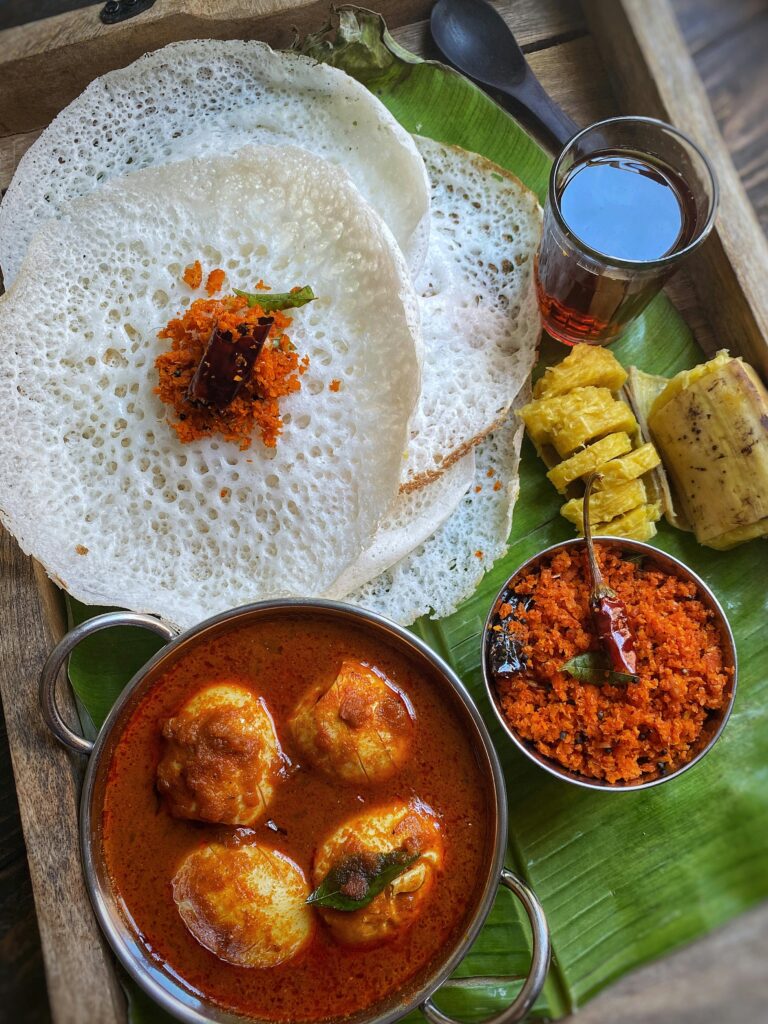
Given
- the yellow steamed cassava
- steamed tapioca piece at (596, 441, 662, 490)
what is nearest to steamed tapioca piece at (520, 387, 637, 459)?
the yellow steamed cassava

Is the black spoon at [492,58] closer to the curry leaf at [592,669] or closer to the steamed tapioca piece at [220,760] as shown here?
the curry leaf at [592,669]

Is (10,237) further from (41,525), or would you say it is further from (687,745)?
(687,745)

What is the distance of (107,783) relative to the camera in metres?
2.46

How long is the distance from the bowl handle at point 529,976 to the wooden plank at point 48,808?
923mm

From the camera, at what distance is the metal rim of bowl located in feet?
7.66

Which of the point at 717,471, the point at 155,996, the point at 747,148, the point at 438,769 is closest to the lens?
the point at 155,996

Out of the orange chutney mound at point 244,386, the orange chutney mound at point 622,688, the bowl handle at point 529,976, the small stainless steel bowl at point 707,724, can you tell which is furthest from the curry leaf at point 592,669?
the orange chutney mound at point 244,386

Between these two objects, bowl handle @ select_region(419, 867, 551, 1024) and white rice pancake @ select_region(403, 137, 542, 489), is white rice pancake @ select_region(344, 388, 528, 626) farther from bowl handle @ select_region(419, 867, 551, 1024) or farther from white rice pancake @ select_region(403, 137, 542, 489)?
bowl handle @ select_region(419, 867, 551, 1024)

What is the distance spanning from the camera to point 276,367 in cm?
251

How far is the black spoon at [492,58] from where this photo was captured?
10.4 ft

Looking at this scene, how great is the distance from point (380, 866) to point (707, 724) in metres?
1.08

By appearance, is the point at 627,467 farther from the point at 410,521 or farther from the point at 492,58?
the point at 492,58

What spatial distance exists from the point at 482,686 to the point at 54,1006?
155cm

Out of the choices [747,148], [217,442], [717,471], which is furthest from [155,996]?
[747,148]
